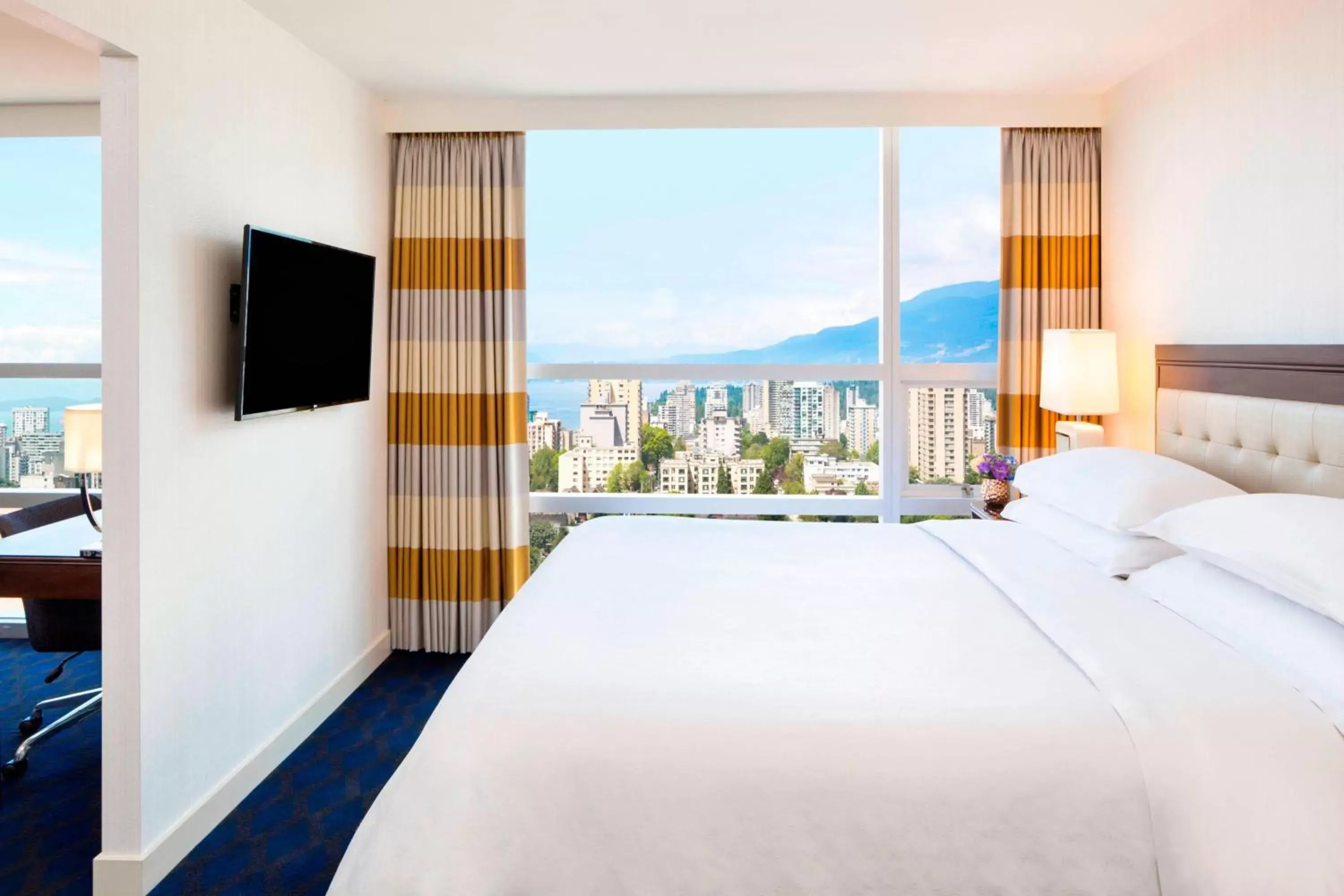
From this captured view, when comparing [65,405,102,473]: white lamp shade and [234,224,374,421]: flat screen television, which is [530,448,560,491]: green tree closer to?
[234,224,374,421]: flat screen television

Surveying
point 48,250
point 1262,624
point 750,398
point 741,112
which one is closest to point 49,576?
point 48,250

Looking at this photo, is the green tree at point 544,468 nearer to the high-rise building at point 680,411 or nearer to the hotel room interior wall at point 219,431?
the high-rise building at point 680,411

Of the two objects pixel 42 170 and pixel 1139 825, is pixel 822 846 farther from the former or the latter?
pixel 42 170

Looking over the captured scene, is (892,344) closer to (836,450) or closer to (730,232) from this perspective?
(836,450)

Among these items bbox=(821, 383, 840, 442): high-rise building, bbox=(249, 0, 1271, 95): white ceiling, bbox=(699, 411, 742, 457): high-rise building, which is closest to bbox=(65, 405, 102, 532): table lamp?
bbox=(249, 0, 1271, 95): white ceiling

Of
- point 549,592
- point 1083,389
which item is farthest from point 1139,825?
point 1083,389

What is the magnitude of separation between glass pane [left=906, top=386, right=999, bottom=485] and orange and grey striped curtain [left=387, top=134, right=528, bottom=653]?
193 centimetres

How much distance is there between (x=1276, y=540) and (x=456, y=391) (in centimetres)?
325

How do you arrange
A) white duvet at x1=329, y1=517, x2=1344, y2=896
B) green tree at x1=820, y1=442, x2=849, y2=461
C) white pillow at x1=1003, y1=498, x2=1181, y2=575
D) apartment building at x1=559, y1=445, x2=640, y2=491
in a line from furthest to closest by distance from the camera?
apartment building at x1=559, y1=445, x2=640, y2=491
green tree at x1=820, y1=442, x2=849, y2=461
white pillow at x1=1003, y1=498, x2=1181, y2=575
white duvet at x1=329, y1=517, x2=1344, y2=896

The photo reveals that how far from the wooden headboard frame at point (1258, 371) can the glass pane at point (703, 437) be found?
134 centimetres

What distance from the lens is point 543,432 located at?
4242mm

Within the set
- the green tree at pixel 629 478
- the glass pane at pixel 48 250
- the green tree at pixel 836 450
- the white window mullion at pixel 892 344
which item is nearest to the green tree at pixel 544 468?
the green tree at pixel 629 478

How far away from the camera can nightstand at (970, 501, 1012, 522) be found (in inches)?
138

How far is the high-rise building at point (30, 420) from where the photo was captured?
4.04 m
